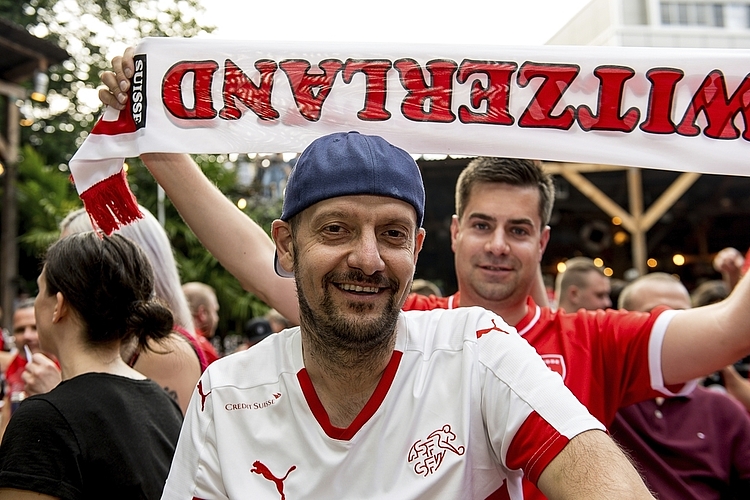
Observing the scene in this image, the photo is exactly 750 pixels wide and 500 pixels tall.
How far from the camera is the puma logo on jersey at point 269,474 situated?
5.33 feet

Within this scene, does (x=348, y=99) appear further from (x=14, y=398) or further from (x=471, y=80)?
(x=14, y=398)

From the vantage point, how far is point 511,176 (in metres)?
2.73

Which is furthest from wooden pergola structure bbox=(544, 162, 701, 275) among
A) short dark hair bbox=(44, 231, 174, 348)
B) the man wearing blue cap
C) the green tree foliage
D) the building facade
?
the building facade

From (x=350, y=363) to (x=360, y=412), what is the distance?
4.6 inches

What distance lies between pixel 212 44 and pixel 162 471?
1.34 metres

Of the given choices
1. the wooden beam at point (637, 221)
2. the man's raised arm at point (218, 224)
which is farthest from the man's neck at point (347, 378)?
the wooden beam at point (637, 221)

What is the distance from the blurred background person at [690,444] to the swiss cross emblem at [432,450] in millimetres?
1639

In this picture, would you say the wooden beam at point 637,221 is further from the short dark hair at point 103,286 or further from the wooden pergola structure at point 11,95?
the short dark hair at point 103,286

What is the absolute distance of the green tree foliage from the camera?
46.6ft

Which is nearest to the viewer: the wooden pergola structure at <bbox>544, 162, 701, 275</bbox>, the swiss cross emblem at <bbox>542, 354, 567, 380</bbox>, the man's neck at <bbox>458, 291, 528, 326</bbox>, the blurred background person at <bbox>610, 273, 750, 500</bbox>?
the swiss cross emblem at <bbox>542, 354, 567, 380</bbox>

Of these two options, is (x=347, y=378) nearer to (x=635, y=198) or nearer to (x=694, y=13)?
(x=635, y=198)

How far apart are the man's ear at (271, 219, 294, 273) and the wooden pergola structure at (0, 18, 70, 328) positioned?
918 centimetres

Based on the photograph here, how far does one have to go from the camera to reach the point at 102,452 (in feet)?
6.53

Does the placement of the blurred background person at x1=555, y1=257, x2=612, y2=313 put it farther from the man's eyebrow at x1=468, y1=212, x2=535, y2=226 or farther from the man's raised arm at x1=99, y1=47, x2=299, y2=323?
the man's raised arm at x1=99, y1=47, x2=299, y2=323
